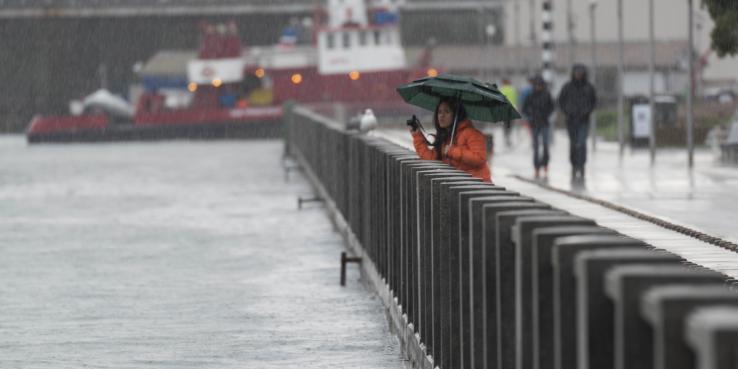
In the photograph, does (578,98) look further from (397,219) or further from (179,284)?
(397,219)

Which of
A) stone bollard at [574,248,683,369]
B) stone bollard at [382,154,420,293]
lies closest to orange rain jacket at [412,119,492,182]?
stone bollard at [382,154,420,293]

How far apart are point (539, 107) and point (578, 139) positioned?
234 centimetres

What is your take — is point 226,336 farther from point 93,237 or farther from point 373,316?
point 93,237

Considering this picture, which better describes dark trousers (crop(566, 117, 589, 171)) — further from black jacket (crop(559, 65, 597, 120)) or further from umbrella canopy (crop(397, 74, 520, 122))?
umbrella canopy (crop(397, 74, 520, 122))

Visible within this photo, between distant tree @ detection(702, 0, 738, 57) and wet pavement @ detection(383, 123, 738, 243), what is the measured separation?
1991mm

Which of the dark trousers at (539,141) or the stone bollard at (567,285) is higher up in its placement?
the stone bollard at (567,285)

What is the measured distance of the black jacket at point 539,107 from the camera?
31891 mm

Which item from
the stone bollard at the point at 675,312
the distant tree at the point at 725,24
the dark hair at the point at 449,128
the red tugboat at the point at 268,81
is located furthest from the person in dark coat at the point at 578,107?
the red tugboat at the point at 268,81

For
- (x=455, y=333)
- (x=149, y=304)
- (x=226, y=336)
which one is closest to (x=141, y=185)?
(x=149, y=304)

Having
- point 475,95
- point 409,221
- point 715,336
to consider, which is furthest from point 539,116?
point 715,336

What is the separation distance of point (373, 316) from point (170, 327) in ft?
5.32

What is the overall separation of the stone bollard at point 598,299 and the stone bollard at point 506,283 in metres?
1.74

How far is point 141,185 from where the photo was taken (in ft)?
144

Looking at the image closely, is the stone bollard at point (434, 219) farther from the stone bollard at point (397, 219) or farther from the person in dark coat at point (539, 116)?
the person in dark coat at point (539, 116)
